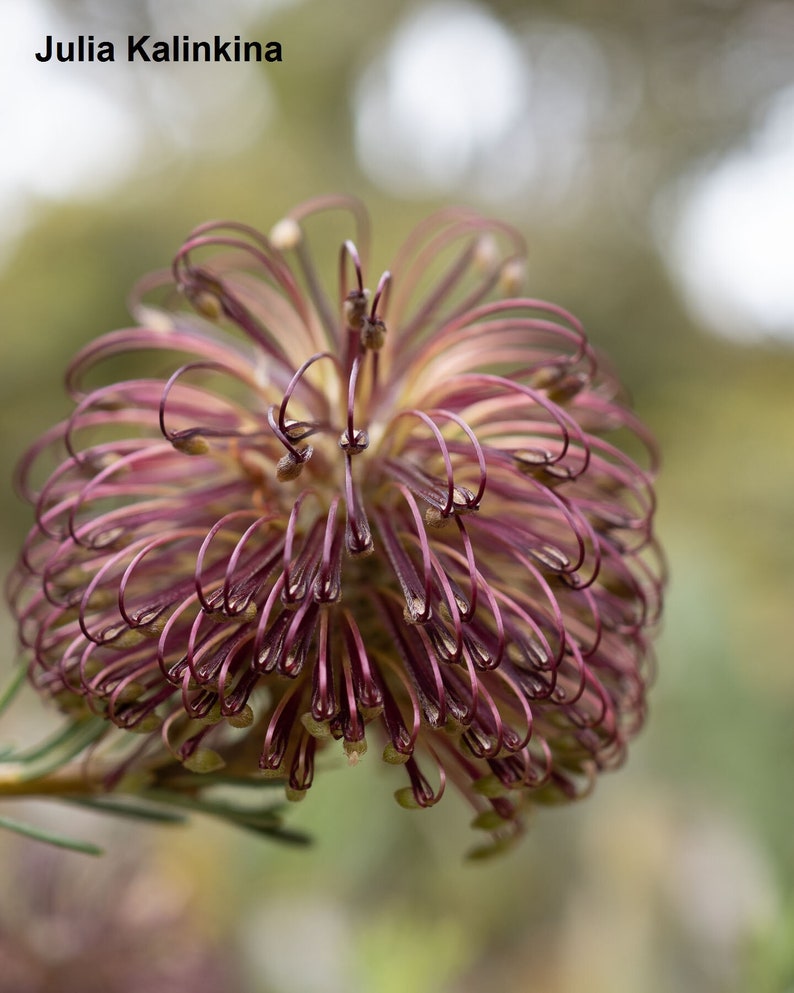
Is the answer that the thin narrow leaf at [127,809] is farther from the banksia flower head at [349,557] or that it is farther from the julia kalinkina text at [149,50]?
the julia kalinkina text at [149,50]

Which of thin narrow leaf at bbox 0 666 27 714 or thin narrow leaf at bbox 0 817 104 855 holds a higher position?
thin narrow leaf at bbox 0 666 27 714

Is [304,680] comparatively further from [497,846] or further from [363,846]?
[363,846]

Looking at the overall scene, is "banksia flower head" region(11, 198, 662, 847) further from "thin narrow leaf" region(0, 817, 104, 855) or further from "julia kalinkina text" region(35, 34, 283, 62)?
"julia kalinkina text" region(35, 34, 283, 62)

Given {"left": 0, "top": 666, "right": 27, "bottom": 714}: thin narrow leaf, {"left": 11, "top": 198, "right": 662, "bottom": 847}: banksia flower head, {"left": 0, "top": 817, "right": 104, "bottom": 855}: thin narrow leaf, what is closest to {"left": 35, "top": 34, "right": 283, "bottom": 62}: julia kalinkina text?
{"left": 11, "top": 198, "right": 662, "bottom": 847}: banksia flower head

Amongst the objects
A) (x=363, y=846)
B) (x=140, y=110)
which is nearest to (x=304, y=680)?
(x=363, y=846)

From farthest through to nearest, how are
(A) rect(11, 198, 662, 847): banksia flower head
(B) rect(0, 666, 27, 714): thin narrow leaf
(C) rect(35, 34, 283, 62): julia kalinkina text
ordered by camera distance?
(C) rect(35, 34, 283, 62): julia kalinkina text
(B) rect(0, 666, 27, 714): thin narrow leaf
(A) rect(11, 198, 662, 847): banksia flower head

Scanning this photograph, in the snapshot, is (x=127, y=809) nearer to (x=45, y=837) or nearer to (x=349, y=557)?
(x=45, y=837)
